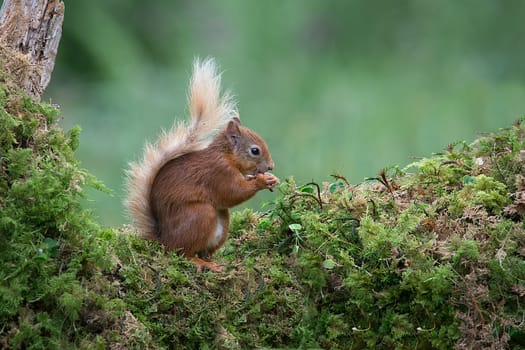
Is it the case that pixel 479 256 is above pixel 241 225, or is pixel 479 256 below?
below

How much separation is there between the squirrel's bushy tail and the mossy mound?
0.93 feet

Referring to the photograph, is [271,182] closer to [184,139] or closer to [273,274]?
[184,139]

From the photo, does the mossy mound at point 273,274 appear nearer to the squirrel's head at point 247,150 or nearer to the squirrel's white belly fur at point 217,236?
the squirrel's white belly fur at point 217,236

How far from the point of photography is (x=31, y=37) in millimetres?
3291

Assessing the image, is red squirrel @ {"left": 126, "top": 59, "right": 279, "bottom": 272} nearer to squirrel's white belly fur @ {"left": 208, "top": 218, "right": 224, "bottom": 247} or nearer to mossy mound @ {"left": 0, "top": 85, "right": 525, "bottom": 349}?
squirrel's white belly fur @ {"left": 208, "top": 218, "right": 224, "bottom": 247}

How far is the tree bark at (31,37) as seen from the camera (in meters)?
3.13

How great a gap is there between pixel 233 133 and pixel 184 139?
0.26 metres

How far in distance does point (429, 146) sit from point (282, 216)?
281cm

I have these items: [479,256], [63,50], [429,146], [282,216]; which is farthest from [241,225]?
[63,50]

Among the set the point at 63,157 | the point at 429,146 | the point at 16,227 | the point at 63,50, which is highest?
the point at 63,50

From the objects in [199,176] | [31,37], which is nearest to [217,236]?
[199,176]

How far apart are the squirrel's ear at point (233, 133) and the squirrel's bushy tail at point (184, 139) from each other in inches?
1.5

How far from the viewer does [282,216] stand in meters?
3.44

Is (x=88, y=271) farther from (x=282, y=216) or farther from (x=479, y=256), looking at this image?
(x=479, y=256)
